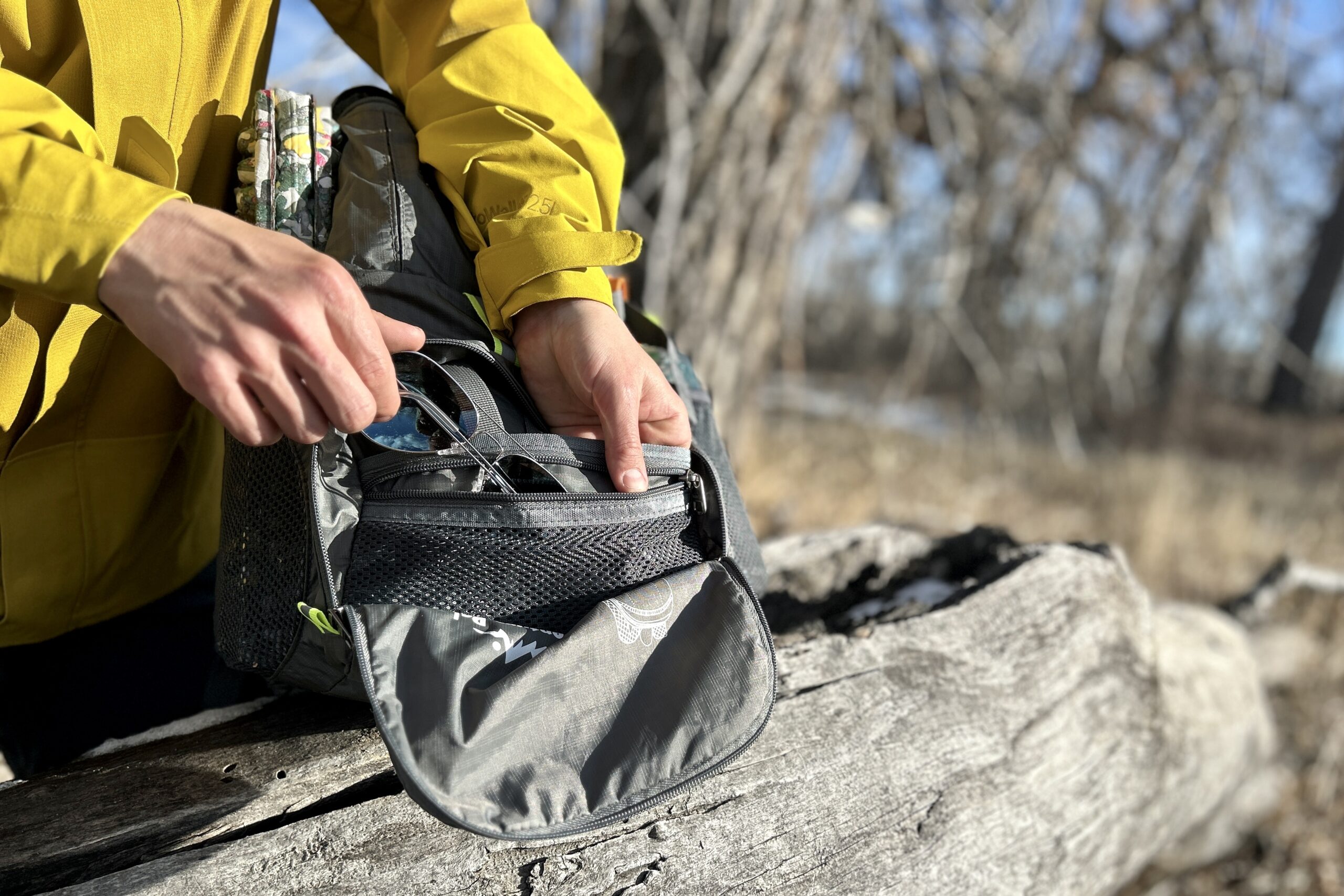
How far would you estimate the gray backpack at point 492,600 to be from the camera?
Result: 0.92 metres

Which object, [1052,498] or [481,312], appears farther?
[1052,498]

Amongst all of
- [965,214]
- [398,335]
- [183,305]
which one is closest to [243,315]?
[183,305]

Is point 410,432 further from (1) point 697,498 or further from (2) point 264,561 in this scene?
(1) point 697,498

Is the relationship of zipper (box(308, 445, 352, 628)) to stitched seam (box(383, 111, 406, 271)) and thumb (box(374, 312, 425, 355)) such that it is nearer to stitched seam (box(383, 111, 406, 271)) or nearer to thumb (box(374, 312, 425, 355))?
thumb (box(374, 312, 425, 355))

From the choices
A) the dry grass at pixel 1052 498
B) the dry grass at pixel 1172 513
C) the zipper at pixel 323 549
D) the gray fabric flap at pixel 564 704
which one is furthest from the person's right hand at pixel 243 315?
the dry grass at pixel 1052 498

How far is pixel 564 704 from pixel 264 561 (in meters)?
0.39

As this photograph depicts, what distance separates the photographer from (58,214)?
842mm

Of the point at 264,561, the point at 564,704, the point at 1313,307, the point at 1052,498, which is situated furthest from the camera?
the point at 1313,307

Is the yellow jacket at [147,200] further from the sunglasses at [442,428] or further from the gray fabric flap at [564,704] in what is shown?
the gray fabric flap at [564,704]

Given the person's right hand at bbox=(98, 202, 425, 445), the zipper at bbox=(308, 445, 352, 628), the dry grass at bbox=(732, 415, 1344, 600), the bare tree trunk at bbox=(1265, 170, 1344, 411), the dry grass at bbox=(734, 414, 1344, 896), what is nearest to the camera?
the person's right hand at bbox=(98, 202, 425, 445)

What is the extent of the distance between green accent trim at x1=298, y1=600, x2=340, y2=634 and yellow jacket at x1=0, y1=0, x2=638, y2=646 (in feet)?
1.18

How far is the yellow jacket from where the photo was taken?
2.82 ft

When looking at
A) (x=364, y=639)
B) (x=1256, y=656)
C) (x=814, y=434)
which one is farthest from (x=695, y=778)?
(x=814, y=434)

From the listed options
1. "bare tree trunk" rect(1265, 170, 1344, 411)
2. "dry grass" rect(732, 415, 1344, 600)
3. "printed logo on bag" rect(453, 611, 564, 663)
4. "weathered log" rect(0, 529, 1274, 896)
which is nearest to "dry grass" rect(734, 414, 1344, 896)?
"dry grass" rect(732, 415, 1344, 600)
